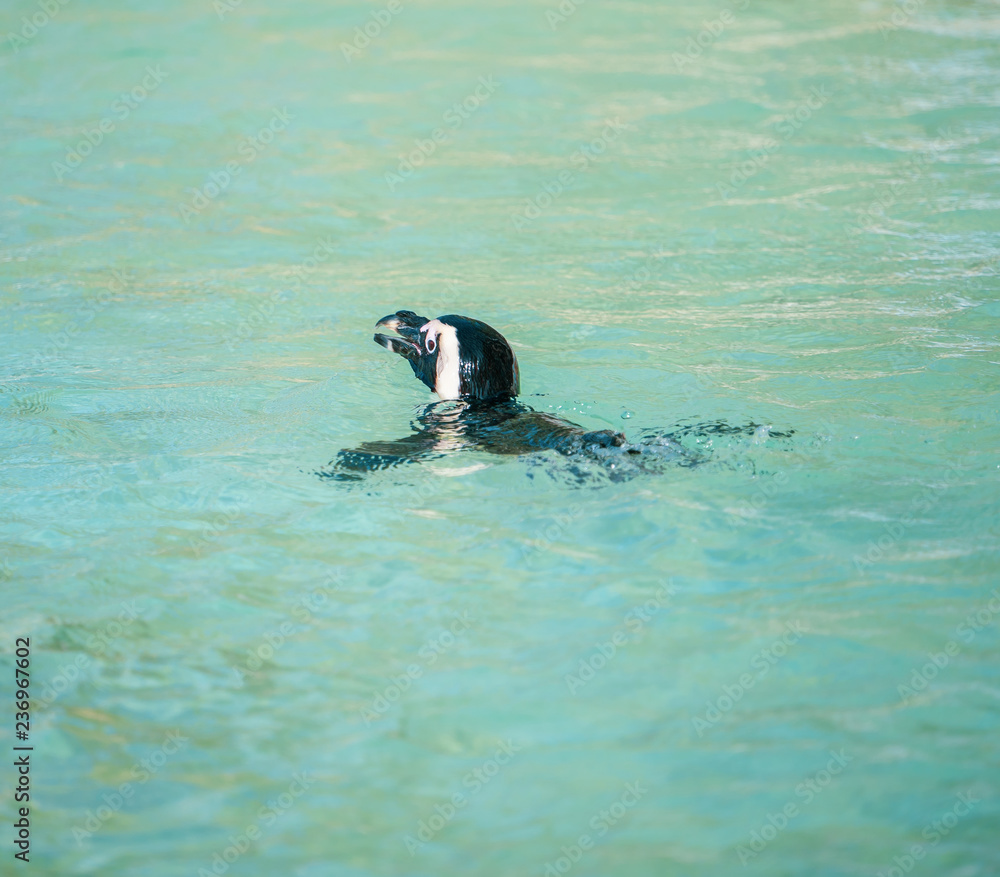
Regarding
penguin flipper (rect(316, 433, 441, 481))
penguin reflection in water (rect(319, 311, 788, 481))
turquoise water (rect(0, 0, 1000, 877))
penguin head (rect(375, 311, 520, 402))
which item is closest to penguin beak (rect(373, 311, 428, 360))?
penguin reflection in water (rect(319, 311, 788, 481))

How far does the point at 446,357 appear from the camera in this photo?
4738 millimetres

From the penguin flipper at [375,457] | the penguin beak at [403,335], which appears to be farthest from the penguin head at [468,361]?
the penguin flipper at [375,457]

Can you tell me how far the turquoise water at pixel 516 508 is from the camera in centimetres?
279

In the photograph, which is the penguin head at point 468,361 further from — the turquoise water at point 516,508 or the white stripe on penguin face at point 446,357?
the turquoise water at point 516,508

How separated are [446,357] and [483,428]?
0.45 m

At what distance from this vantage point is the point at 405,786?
2.88 metres

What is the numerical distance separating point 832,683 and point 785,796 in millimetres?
499

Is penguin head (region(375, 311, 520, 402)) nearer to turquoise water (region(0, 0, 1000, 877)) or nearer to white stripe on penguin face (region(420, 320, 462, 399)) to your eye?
white stripe on penguin face (region(420, 320, 462, 399))

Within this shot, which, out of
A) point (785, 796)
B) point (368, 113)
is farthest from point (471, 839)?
point (368, 113)

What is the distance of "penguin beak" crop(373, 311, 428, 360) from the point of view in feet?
16.5

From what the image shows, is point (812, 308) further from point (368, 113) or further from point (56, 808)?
point (368, 113)

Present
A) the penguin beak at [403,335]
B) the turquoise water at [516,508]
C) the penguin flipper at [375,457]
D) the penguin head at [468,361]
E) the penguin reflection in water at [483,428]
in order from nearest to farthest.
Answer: the turquoise water at [516,508]
the penguin reflection in water at [483,428]
the penguin flipper at [375,457]
the penguin head at [468,361]
the penguin beak at [403,335]

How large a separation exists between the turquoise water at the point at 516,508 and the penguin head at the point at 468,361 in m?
0.40

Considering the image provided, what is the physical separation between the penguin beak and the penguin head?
17 centimetres
